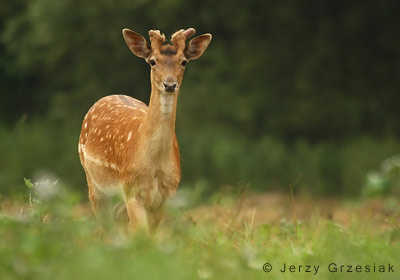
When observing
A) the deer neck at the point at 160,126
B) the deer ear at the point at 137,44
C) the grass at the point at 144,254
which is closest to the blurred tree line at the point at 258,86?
the deer ear at the point at 137,44

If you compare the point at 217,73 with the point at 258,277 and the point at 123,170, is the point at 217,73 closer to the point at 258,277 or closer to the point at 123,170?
the point at 123,170

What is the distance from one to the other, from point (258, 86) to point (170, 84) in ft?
43.4

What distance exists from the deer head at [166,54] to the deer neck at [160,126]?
3.2 inches

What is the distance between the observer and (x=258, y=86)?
19.5 metres

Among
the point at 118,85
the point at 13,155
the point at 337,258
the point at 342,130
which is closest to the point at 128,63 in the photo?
the point at 118,85

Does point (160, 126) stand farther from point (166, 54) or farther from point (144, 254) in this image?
point (144, 254)

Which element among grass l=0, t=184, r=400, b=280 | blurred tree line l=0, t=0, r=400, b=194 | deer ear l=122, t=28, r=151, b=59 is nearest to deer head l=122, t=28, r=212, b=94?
deer ear l=122, t=28, r=151, b=59

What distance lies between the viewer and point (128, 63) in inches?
842

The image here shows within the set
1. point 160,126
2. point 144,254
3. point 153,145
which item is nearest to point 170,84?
point 160,126

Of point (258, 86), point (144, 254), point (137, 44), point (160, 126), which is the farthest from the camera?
point (258, 86)

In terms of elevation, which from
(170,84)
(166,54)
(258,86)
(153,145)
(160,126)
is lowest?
(258,86)

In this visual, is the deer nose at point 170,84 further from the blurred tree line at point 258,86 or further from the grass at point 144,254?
the blurred tree line at point 258,86

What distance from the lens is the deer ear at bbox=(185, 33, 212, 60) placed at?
7086 millimetres

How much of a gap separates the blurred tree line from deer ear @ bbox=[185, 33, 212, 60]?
10347 millimetres
